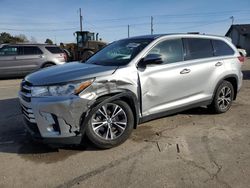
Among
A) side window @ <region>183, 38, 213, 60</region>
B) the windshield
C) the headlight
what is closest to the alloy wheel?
the headlight

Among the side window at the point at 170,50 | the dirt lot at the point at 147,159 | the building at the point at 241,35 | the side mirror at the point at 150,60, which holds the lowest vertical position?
the dirt lot at the point at 147,159

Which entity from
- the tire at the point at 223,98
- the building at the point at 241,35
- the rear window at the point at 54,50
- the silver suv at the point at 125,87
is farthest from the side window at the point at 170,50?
the building at the point at 241,35

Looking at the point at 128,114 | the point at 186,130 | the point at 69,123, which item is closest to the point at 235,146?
the point at 186,130

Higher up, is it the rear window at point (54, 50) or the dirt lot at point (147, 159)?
the rear window at point (54, 50)

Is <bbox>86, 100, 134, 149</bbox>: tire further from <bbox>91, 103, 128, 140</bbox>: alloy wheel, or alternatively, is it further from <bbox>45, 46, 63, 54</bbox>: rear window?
<bbox>45, 46, 63, 54</bbox>: rear window

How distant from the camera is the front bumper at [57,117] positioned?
403 cm

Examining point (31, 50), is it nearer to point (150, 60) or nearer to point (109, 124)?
point (150, 60)

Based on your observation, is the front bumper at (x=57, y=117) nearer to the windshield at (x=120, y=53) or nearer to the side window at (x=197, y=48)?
the windshield at (x=120, y=53)

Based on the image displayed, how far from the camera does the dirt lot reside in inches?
140

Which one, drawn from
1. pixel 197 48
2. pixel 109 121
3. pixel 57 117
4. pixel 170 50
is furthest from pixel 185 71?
pixel 57 117

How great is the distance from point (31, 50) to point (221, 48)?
10540 millimetres

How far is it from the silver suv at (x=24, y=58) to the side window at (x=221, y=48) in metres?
9.60

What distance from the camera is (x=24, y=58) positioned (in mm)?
14211

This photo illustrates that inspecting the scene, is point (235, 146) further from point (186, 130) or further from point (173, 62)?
point (173, 62)
